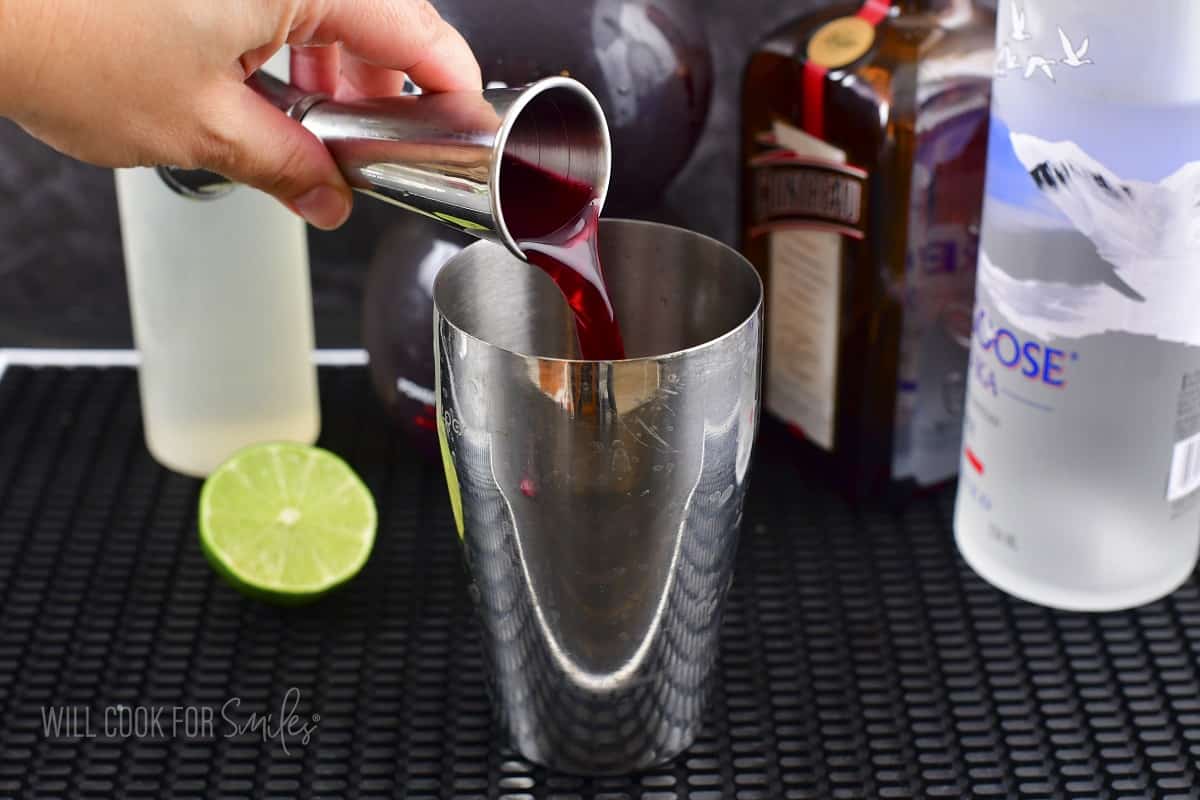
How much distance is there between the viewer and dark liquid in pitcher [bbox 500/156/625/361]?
565 millimetres

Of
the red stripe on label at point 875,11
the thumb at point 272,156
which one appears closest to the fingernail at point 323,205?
the thumb at point 272,156

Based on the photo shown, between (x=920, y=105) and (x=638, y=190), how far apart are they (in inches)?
6.5

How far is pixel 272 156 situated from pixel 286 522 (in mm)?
267

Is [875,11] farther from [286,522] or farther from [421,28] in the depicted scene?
[286,522]

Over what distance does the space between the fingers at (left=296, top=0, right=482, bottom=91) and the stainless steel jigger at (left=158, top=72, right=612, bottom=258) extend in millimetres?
20

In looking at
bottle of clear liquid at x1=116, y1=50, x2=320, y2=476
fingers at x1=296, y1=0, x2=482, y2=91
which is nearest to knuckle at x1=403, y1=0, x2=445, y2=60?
fingers at x1=296, y1=0, x2=482, y2=91

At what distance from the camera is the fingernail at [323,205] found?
1.97ft

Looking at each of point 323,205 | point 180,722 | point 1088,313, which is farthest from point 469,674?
point 1088,313

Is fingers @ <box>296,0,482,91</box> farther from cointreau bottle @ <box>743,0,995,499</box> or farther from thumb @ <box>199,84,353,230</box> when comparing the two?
cointreau bottle @ <box>743,0,995,499</box>

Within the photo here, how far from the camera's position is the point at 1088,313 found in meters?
0.68

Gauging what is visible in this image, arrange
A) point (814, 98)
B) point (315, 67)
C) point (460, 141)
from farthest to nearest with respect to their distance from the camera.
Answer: point (814, 98) < point (315, 67) < point (460, 141)

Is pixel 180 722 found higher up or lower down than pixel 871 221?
lower down

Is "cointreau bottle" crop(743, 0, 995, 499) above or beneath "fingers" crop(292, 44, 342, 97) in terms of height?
beneath

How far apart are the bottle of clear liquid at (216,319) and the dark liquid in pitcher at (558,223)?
29 cm
